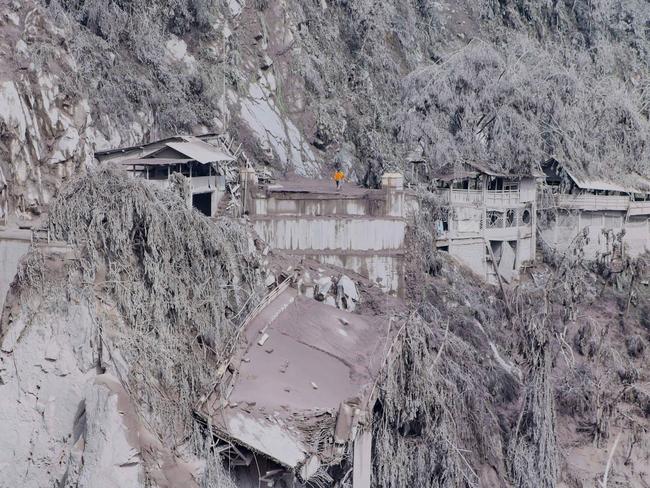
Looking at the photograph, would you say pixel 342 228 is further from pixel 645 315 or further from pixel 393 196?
pixel 645 315

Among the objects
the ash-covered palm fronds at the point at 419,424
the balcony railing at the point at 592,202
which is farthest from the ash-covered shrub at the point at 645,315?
the ash-covered palm fronds at the point at 419,424

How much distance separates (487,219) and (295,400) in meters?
18.4

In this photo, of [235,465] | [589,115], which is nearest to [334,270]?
[235,465]

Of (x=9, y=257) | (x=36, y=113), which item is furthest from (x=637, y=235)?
(x=9, y=257)

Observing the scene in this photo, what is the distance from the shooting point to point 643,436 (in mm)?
30359

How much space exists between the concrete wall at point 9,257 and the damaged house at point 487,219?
1805 cm

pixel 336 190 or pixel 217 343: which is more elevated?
pixel 336 190

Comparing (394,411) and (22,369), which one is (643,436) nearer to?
(394,411)

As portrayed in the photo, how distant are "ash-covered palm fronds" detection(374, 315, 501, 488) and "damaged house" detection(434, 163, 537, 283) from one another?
1080 cm

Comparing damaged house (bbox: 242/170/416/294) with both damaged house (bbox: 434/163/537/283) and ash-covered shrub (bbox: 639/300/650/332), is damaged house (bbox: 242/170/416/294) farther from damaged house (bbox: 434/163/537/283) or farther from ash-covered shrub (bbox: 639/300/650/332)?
ash-covered shrub (bbox: 639/300/650/332)

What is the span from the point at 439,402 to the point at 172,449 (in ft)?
24.5

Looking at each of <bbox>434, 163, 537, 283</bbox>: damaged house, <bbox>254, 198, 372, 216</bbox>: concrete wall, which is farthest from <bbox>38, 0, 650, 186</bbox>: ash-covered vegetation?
<bbox>254, 198, 372, 216</bbox>: concrete wall

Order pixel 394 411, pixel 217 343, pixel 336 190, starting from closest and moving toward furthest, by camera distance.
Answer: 1. pixel 217 343
2. pixel 394 411
3. pixel 336 190

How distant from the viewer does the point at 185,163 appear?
30531 millimetres
